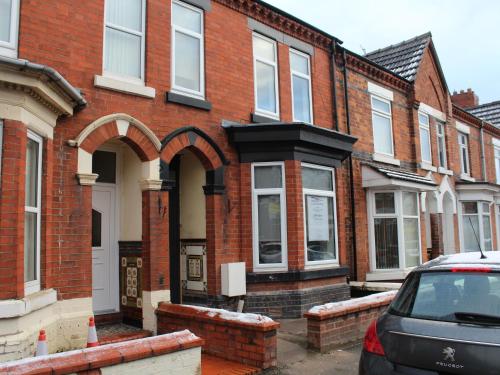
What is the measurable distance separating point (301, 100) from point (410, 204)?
431 cm

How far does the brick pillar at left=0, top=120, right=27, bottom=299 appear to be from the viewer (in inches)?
203

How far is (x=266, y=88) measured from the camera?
10023 millimetres

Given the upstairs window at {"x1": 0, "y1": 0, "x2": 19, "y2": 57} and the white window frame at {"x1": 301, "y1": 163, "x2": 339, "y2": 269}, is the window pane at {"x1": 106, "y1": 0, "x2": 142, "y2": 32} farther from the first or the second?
the white window frame at {"x1": 301, "y1": 163, "x2": 339, "y2": 269}

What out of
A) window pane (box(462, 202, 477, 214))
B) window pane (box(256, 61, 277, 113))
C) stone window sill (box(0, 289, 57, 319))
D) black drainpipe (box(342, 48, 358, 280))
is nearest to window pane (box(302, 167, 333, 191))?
window pane (box(256, 61, 277, 113))

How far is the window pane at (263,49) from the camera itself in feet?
32.5

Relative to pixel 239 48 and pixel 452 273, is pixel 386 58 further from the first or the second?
pixel 452 273

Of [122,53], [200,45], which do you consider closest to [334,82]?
[200,45]

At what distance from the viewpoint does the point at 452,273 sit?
3.82 meters

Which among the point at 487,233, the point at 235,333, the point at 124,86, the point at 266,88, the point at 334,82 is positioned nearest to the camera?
the point at 235,333

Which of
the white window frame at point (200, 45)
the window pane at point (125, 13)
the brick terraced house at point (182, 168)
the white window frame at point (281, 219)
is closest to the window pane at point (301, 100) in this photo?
the brick terraced house at point (182, 168)

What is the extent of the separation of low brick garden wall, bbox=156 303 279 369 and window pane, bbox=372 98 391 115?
28.7 feet

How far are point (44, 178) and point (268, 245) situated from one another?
4408 mm

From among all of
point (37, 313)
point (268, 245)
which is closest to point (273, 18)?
point (268, 245)

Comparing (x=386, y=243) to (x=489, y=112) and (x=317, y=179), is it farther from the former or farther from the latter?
(x=489, y=112)
